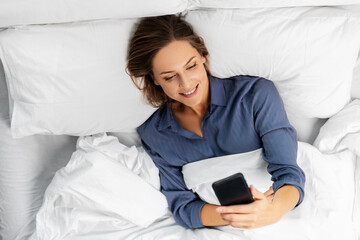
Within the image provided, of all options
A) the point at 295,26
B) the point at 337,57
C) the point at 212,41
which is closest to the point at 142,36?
the point at 212,41

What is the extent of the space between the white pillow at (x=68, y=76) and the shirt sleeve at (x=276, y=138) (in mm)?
348

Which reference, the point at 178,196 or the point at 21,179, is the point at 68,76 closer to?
the point at 21,179

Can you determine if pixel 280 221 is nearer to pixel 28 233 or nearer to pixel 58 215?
pixel 58 215

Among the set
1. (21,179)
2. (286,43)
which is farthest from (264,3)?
(21,179)

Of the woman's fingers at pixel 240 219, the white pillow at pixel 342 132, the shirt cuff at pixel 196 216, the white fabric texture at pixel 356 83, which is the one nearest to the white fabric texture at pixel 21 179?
the shirt cuff at pixel 196 216

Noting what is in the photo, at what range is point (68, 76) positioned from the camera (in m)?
1.08

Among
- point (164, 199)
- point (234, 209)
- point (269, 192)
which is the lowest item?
point (164, 199)

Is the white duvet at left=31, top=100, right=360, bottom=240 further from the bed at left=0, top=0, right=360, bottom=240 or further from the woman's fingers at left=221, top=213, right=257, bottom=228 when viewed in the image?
the woman's fingers at left=221, top=213, right=257, bottom=228

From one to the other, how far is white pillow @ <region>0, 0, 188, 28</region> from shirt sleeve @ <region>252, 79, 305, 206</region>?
347mm

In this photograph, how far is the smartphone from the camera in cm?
78

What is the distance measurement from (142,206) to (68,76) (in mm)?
445

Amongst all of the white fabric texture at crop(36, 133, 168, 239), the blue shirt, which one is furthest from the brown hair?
the white fabric texture at crop(36, 133, 168, 239)

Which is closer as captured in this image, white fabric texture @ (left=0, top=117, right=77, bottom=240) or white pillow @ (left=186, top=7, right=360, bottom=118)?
white pillow @ (left=186, top=7, right=360, bottom=118)

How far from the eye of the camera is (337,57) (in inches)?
41.7
